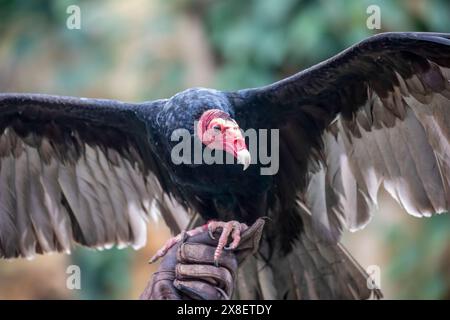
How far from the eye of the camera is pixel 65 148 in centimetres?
486

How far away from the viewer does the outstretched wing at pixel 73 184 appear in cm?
474

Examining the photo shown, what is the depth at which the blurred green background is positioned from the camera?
705 centimetres

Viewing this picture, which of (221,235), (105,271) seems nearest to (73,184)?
(221,235)

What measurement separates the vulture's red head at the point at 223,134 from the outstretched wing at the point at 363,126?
0.83ft

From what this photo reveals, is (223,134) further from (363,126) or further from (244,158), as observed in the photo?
(363,126)

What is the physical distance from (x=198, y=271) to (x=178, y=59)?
3.88m

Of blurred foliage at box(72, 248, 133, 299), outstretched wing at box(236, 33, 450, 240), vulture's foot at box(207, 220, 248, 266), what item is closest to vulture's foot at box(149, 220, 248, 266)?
vulture's foot at box(207, 220, 248, 266)

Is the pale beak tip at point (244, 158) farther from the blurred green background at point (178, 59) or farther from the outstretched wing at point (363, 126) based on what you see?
the blurred green background at point (178, 59)

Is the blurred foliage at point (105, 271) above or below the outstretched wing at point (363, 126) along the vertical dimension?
below

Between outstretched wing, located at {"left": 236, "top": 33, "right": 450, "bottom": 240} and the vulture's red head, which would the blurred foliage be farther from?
the vulture's red head

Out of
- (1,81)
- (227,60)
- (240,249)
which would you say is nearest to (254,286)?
(240,249)

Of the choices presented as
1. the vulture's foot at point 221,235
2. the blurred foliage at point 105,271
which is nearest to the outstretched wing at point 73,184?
the vulture's foot at point 221,235
